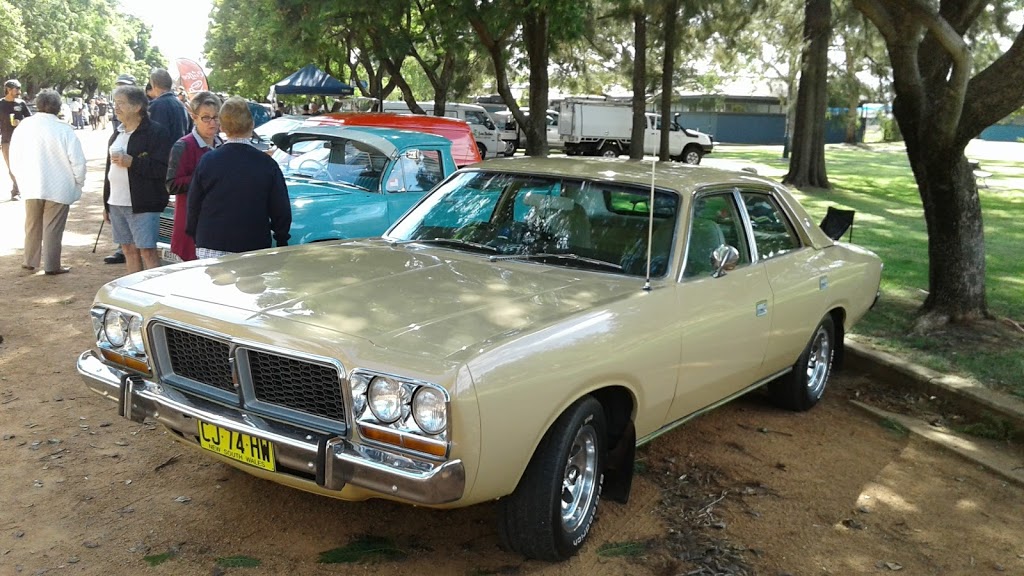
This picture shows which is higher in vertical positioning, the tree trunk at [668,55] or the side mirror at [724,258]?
the tree trunk at [668,55]

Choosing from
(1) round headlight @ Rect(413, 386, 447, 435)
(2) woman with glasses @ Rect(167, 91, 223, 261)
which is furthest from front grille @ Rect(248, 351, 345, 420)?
(2) woman with glasses @ Rect(167, 91, 223, 261)

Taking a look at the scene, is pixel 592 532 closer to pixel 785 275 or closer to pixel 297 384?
pixel 297 384

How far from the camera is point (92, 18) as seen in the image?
72812 millimetres

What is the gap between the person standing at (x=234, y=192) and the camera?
5367mm

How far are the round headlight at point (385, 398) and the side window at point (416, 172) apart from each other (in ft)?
17.0

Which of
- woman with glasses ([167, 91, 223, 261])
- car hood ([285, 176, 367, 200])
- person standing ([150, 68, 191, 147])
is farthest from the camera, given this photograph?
person standing ([150, 68, 191, 147])

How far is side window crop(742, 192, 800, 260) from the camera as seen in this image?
17.3ft

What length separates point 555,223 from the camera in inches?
188

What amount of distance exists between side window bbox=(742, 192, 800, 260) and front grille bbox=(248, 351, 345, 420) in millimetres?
2808

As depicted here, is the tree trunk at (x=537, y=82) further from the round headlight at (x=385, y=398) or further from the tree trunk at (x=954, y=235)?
the round headlight at (x=385, y=398)

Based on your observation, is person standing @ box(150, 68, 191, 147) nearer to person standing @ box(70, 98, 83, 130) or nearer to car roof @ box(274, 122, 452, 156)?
car roof @ box(274, 122, 452, 156)

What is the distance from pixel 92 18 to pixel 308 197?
75406 mm

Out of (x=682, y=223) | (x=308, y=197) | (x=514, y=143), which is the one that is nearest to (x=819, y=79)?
(x=514, y=143)

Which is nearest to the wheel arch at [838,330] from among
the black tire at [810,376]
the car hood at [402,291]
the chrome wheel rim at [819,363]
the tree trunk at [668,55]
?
the black tire at [810,376]
